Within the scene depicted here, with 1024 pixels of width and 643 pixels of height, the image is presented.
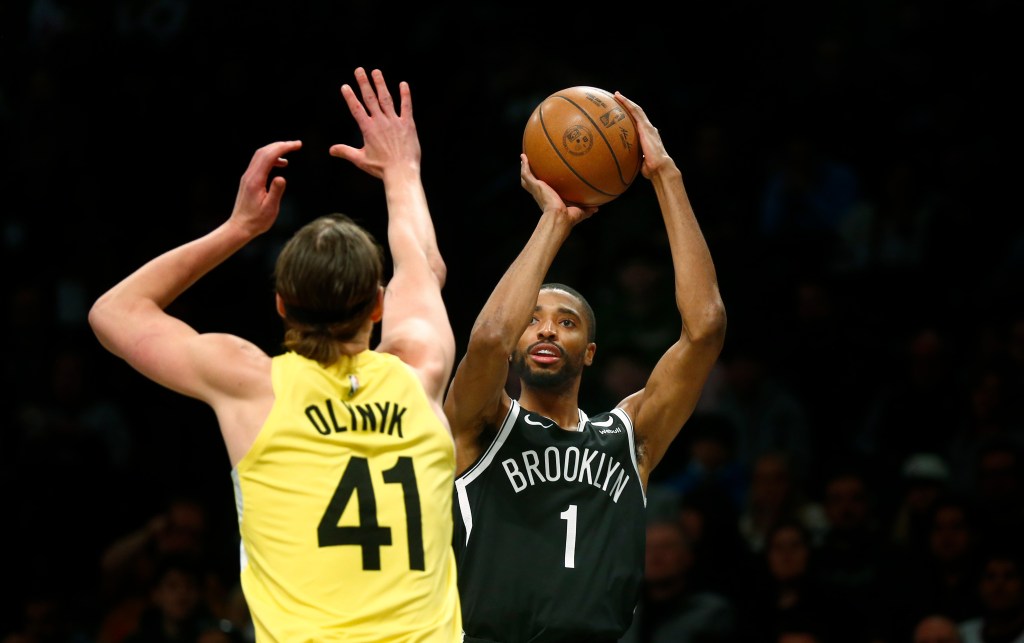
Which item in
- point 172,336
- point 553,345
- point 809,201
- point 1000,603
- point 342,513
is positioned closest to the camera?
point 342,513

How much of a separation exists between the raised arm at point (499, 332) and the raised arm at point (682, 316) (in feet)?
1.02

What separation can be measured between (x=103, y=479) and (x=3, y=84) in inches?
154

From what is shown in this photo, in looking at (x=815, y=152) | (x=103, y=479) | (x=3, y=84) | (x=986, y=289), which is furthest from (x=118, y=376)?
(x=986, y=289)

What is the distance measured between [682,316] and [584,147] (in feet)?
2.26

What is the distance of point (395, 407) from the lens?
12.0 ft

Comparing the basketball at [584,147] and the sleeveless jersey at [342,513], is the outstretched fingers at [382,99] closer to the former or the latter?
the sleeveless jersey at [342,513]

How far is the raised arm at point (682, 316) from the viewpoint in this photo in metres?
5.34

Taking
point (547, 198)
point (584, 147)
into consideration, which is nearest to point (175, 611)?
point (547, 198)

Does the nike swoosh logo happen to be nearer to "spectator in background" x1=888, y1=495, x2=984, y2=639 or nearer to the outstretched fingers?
the outstretched fingers

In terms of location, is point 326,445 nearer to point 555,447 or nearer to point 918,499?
point 555,447

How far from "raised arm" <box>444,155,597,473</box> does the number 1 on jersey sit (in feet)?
1.22

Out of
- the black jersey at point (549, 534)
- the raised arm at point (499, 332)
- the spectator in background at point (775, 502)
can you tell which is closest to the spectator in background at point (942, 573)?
the spectator in background at point (775, 502)

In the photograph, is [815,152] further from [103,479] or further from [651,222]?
[103,479]

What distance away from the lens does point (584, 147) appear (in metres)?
5.27
